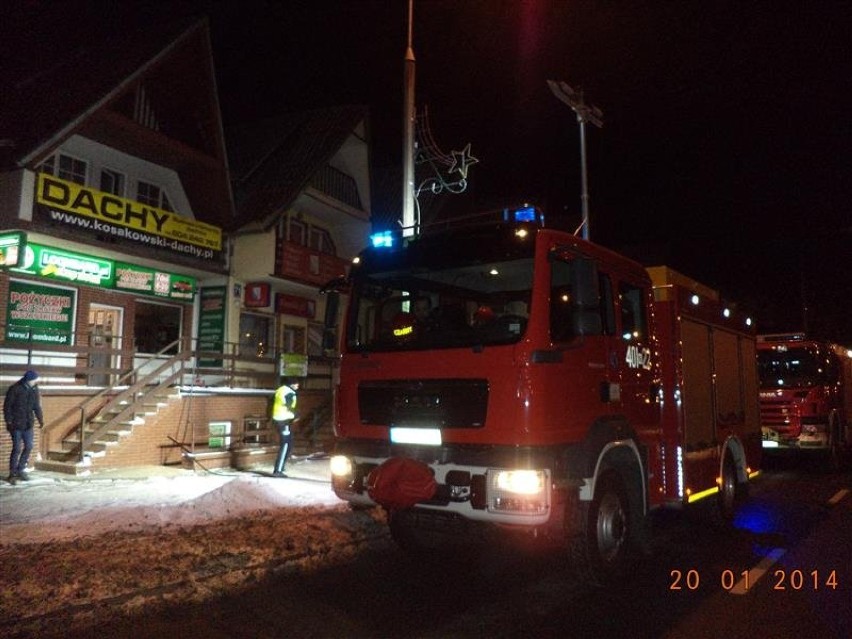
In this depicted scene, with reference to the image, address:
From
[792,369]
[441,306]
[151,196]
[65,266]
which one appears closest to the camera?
[441,306]

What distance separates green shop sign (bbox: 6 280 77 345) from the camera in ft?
48.3

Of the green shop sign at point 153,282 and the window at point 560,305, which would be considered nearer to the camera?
the window at point 560,305

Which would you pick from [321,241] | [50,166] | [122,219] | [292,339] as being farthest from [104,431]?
[321,241]

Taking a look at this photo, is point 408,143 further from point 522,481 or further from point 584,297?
point 522,481

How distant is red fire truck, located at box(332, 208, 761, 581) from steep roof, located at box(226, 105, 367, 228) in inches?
545

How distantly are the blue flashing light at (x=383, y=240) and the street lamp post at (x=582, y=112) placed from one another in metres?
11.3

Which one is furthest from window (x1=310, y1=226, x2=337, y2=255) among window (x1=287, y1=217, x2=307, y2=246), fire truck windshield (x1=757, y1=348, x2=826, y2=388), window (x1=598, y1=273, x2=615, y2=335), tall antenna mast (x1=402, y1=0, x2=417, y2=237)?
window (x1=598, y1=273, x2=615, y2=335)

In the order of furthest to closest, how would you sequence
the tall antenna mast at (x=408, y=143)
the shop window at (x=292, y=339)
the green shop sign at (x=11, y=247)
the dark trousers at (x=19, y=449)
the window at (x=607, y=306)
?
the shop window at (x=292, y=339)
the green shop sign at (x=11, y=247)
the tall antenna mast at (x=408, y=143)
the dark trousers at (x=19, y=449)
the window at (x=607, y=306)

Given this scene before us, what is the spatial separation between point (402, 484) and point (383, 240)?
8.01 feet

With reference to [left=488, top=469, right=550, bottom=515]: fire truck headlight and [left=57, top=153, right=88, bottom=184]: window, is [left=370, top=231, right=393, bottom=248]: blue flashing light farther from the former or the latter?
[left=57, top=153, right=88, bottom=184]: window

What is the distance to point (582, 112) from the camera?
19047 millimetres

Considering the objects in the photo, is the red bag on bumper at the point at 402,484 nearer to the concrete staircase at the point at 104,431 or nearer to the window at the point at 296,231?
the concrete staircase at the point at 104,431

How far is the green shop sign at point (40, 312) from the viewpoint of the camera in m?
14.7

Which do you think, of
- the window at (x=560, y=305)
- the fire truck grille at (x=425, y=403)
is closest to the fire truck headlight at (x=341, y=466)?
the fire truck grille at (x=425, y=403)
